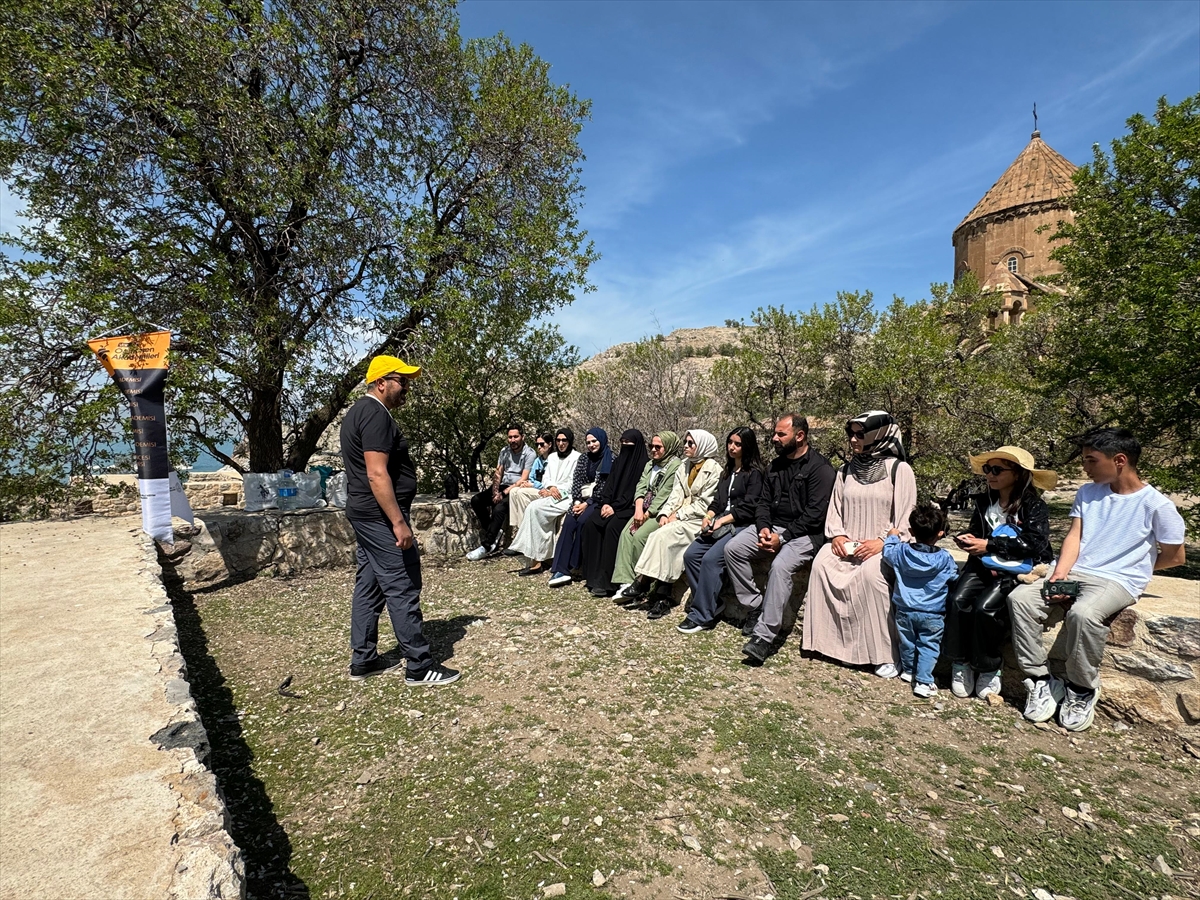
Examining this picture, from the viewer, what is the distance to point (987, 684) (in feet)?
11.6

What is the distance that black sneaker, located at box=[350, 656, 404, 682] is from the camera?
3850 mm

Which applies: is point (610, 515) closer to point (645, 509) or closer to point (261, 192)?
point (645, 509)

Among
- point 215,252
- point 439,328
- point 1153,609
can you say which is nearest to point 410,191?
point 439,328

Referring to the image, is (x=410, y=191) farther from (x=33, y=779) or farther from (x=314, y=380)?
(x=33, y=779)

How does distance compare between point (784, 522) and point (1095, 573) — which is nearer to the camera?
point (1095, 573)

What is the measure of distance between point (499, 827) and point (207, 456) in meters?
7.26

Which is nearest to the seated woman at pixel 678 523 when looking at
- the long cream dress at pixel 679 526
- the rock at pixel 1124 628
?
the long cream dress at pixel 679 526

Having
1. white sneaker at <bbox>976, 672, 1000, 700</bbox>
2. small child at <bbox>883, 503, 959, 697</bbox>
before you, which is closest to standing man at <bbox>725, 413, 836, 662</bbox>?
small child at <bbox>883, 503, 959, 697</bbox>

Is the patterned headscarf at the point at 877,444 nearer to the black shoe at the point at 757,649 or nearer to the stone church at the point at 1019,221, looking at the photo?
the black shoe at the point at 757,649

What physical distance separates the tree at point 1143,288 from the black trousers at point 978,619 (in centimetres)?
564

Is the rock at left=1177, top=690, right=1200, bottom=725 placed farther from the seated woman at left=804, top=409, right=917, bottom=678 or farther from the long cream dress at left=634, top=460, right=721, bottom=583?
the long cream dress at left=634, top=460, right=721, bottom=583

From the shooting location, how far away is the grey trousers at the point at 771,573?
13.6 feet

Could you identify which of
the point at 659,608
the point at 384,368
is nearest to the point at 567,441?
the point at 659,608

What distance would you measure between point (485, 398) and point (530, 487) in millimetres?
2354
